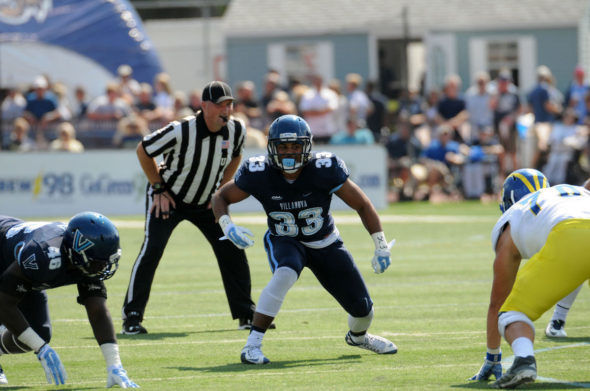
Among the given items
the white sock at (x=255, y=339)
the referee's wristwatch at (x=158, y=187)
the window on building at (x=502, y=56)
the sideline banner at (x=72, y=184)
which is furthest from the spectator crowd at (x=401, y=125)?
the white sock at (x=255, y=339)

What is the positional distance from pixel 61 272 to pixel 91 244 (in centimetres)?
28

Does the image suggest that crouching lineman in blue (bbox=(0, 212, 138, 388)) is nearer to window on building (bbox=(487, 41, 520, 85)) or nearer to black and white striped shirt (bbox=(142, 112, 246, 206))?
black and white striped shirt (bbox=(142, 112, 246, 206))

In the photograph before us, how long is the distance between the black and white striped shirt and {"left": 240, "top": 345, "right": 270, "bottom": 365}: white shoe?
7.18ft

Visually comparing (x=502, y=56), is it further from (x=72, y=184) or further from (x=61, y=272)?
(x=61, y=272)

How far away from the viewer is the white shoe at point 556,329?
7957 millimetres

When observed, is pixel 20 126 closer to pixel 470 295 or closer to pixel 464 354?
pixel 470 295

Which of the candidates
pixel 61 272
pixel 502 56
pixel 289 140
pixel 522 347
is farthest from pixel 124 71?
pixel 522 347

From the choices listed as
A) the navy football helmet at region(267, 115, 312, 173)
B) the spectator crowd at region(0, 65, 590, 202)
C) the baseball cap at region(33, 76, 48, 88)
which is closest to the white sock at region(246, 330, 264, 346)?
the navy football helmet at region(267, 115, 312, 173)

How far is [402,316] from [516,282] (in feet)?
11.2

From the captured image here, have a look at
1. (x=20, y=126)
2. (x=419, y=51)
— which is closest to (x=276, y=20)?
(x=419, y=51)

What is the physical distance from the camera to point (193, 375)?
22.1 ft

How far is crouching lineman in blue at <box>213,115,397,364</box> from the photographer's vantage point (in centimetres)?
730

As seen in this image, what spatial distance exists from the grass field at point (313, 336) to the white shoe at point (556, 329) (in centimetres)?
10

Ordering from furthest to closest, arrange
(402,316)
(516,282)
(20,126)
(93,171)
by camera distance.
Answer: (20,126) → (93,171) → (402,316) → (516,282)
